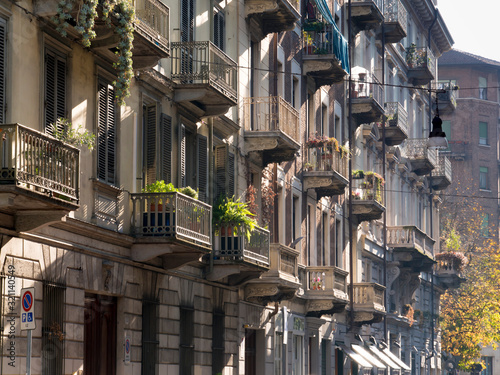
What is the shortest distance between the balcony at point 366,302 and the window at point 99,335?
19856mm

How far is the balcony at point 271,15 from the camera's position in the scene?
28828mm

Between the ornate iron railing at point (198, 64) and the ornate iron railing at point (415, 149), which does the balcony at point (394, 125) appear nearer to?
the ornate iron railing at point (415, 149)

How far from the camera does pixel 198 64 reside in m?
23.7

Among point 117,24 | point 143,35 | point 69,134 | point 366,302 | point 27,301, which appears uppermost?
point 143,35

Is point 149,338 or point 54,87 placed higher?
point 54,87

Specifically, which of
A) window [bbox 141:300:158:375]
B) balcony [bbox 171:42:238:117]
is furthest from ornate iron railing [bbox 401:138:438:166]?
window [bbox 141:300:158:375]

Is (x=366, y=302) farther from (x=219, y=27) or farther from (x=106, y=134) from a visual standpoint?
(x=106, y=134)

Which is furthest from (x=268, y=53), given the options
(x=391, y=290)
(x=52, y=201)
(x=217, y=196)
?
(x=391, y=290)

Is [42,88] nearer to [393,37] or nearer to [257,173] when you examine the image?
[257,173]

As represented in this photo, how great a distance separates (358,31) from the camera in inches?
1662

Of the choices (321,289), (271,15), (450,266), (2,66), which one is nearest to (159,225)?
(2,66)

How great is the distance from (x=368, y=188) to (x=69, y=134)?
79.5ft

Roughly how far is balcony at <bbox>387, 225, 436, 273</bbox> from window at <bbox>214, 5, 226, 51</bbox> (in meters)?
22.9

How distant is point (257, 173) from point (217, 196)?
3911 mm
